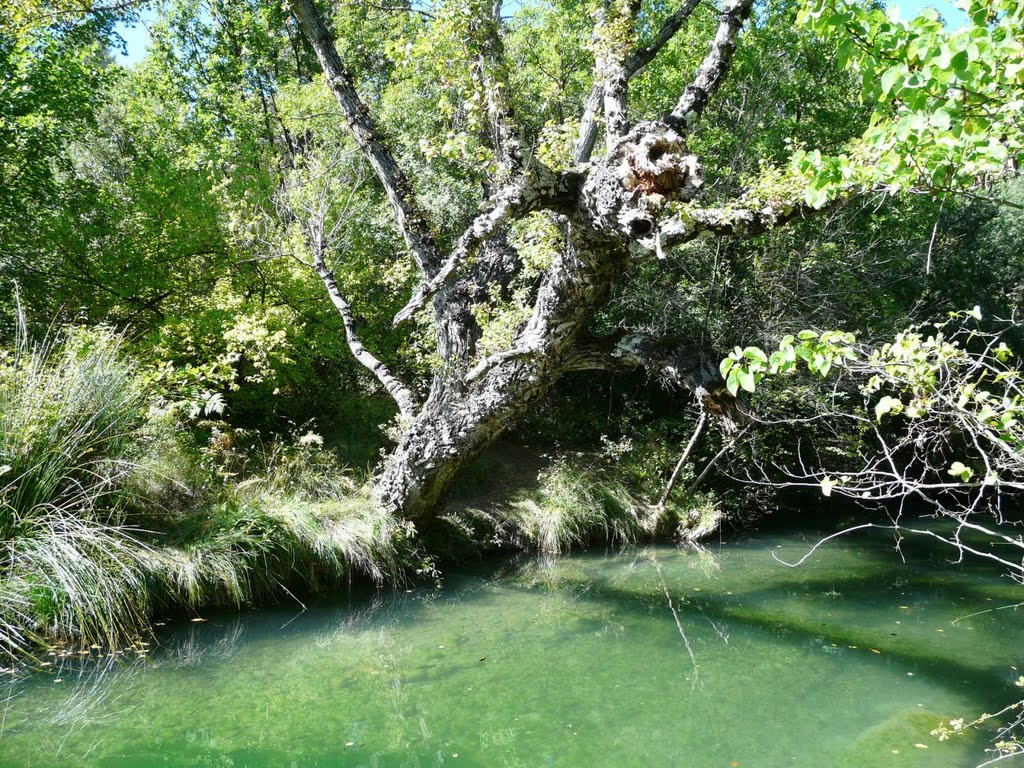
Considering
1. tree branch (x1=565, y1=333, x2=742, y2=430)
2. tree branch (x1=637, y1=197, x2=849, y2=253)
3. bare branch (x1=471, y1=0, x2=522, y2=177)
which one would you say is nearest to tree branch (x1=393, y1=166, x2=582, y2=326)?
bare branch (x1=471, y1=0, x2=522, y2=177)

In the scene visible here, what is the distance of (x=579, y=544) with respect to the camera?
7875 millimetres

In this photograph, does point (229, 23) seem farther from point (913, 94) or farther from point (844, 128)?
point (913, 94)

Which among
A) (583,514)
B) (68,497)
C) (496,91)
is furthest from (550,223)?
(68,497)

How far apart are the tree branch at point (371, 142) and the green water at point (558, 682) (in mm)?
3189

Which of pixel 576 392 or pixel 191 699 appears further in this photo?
pixel 576 392

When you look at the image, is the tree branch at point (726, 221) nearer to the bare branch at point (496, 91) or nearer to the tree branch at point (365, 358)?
the bare branch at point (496, 91)

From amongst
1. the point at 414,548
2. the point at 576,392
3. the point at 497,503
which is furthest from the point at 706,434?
the point at 414,548

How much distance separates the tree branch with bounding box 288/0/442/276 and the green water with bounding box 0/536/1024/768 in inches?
126

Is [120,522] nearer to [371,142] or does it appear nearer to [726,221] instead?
[371,142]

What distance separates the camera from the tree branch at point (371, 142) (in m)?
6.60

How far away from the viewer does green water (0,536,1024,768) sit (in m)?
3.64

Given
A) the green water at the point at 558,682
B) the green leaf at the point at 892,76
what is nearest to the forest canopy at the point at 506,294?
the green leaf at the point at 892,76

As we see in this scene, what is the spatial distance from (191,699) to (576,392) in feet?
23.1

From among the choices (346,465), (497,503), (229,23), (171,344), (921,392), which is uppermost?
(229,23)
